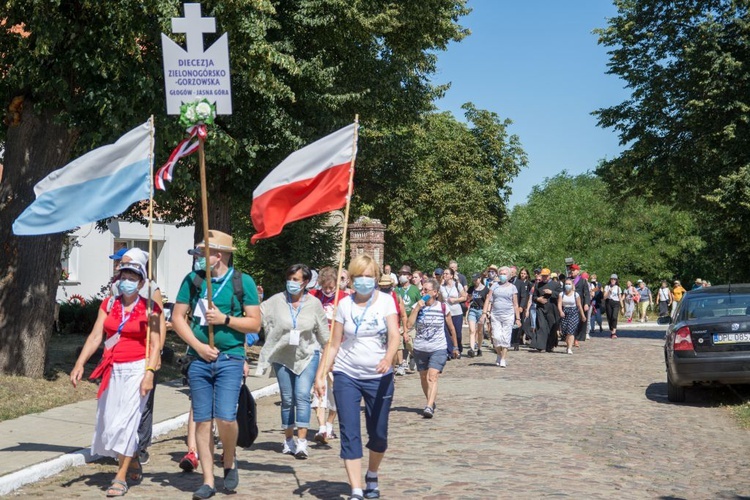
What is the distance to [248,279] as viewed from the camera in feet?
26.6

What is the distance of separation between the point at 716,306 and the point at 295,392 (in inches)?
277

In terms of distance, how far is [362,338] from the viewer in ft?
25.6

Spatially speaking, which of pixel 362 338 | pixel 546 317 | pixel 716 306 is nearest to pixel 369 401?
pixel 362 338

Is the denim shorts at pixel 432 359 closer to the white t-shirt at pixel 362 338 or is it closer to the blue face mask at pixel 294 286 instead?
the blue face mask at pixel 294 286

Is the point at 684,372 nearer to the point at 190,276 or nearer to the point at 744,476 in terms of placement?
the point at 744,476

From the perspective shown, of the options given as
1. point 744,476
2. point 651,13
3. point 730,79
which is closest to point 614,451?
point 744,476

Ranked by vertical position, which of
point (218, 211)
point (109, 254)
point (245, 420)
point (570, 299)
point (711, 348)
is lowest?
point (245, 420)

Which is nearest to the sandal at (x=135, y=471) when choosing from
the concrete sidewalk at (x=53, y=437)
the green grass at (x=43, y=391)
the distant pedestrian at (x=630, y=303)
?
the concrete sidewalk at (x=53, y=437)

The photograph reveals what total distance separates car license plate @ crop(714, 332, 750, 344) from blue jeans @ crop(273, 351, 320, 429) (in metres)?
6.04

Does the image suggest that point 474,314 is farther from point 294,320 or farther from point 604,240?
point 604,240

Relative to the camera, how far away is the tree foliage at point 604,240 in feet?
216

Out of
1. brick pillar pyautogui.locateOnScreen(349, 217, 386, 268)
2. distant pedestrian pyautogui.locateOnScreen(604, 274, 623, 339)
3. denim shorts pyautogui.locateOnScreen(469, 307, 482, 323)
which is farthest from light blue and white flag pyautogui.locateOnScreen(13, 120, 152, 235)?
distant pedestrian pyautogui.locateOnScreen(604, 274, 623, 339)

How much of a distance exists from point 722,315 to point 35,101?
9.77 meters

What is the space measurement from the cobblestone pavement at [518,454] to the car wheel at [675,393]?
16cm
